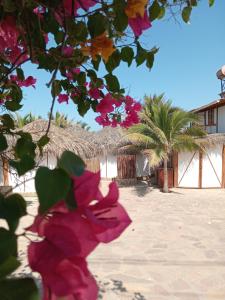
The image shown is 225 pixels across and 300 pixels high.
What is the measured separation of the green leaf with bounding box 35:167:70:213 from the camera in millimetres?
372

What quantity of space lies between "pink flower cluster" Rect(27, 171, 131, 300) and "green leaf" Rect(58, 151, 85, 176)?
0.01 metres

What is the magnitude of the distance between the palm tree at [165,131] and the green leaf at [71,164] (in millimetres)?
13226

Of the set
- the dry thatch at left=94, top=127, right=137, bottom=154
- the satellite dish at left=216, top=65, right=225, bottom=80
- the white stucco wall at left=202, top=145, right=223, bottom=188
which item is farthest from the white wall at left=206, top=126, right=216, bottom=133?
the dry thatch at left=94, top=127, right=137, bottom=154

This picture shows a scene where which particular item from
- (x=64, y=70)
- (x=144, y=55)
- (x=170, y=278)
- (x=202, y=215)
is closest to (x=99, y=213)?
(x=144, y=55)

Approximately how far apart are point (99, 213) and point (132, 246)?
259 inches

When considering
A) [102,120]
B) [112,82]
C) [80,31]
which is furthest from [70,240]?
[102,120]

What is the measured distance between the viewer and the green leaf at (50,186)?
0.37m

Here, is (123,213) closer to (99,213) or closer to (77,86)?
(99,213)

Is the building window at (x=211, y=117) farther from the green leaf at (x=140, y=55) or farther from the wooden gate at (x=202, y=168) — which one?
the green leaf at (x=140, y=55)

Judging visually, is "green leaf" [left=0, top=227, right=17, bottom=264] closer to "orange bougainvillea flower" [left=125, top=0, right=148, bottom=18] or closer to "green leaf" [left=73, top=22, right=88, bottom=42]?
"orange bougainvillea flower" [left=125, top=0, right=148, bottom=18]

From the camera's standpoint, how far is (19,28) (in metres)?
1.02

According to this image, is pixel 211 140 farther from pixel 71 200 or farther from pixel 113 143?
pixel 71 200

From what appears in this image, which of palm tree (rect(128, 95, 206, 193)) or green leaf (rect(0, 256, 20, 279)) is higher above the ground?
palm tree (rect(128, 95, 206, 193))

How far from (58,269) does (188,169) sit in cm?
1542
